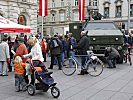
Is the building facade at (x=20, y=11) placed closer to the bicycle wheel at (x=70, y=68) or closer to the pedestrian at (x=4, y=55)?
the pedestrian at (x=4, y=55)

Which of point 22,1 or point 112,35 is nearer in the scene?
point 112,35

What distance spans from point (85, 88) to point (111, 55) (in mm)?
5228

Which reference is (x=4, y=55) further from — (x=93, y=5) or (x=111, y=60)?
(x=93, y=5)

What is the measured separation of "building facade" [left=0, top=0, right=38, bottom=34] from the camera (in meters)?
27.7

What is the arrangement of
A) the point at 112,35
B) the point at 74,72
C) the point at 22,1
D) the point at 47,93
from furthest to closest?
the point at 22,1 → the point at 112,35 → the point at 74,72 → the point at 47,93

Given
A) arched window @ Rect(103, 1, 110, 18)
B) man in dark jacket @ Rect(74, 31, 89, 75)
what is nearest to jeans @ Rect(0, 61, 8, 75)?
man in dark jacket @ Rect(74, 31, 89, 75)

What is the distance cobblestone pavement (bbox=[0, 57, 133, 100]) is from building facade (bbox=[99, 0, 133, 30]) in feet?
138

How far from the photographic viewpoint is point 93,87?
360 inches

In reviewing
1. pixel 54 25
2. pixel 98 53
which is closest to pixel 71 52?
pixel 98 53

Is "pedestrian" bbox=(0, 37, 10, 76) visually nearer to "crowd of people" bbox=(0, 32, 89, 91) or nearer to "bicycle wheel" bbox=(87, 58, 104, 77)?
"crowd of people" bbox=(0, 32, 89, 91)

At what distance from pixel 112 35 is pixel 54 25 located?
48.4 m

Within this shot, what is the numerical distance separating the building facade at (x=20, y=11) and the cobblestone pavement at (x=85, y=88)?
1754 cm

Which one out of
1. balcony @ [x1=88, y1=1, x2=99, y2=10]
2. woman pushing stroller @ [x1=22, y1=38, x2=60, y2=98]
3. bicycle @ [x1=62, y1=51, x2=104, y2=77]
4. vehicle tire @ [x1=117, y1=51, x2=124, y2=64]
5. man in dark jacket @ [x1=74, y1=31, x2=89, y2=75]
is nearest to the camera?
woman pushing stroller @ [x1=22, y1=38, x2=60, y2=98]

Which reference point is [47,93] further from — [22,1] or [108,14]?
[108,14]
